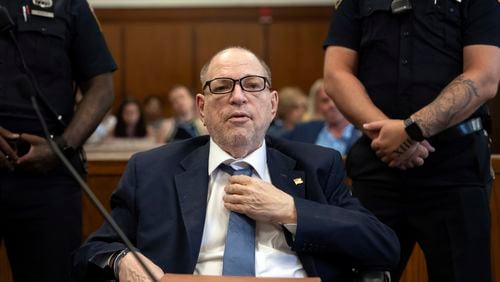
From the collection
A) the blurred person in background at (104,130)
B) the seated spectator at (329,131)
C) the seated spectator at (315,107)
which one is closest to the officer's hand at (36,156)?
the seated spectator at (329,131)

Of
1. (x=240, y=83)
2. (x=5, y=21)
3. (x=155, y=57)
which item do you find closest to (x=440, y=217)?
(x=240, y=83)

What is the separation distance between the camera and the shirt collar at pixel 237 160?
241cm

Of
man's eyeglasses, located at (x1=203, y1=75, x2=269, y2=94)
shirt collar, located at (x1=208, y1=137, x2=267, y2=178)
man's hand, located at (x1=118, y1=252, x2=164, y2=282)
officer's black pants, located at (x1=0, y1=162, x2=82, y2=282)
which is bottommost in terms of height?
officer's black pants, located at (x1=0, y1=162, x2=82, y2=282)

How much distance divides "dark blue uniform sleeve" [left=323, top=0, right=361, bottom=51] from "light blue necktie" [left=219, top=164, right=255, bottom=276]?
2.78ft

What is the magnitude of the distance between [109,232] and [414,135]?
103 cm

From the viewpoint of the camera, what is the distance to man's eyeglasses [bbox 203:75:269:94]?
239 centimetres

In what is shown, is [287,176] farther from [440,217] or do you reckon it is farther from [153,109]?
[153,109]

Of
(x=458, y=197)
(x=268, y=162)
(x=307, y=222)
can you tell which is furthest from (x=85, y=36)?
(x=458, y=197)

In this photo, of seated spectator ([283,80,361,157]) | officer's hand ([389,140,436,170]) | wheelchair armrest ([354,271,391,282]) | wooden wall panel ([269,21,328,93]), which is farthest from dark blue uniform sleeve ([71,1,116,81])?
wooden wall panel ([269,21,328,93])

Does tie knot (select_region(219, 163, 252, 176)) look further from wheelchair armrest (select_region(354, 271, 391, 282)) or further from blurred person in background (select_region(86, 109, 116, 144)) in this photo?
blurred person in background (select_region(86, 109, 116, 144))

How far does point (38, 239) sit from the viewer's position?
2742 millimetres

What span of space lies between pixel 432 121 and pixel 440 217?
336 millimetres

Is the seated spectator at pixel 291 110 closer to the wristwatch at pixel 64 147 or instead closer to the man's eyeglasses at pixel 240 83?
the wristwatch at pixel 64 147

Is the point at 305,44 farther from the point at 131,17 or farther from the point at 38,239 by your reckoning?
the point at 38,239
